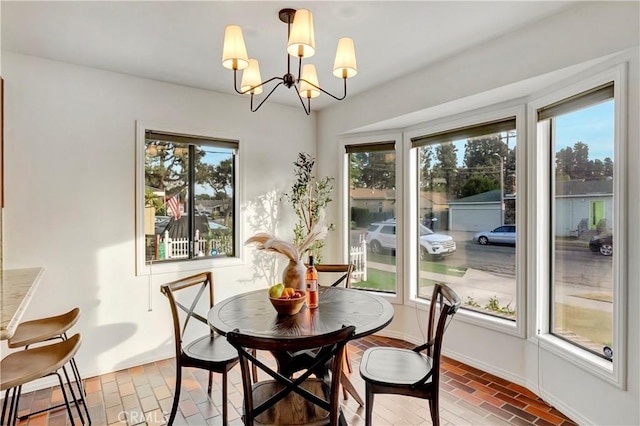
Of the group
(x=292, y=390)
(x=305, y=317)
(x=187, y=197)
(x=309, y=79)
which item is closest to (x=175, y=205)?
(x=187, y=197)

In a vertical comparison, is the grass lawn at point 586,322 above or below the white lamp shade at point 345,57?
below

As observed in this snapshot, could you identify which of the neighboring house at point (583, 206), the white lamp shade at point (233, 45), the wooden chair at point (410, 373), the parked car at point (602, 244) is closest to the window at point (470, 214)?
the neighboring house at point (583, 206)

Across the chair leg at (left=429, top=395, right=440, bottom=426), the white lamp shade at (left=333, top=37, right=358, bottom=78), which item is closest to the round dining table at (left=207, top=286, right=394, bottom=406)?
the chair leg at (left=429, top=395, right=440, bottom=426)

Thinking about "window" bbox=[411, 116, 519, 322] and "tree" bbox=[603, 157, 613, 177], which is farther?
"window" bbox=[411, 116, 519, 322]

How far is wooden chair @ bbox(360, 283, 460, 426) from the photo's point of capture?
1829 millimetres

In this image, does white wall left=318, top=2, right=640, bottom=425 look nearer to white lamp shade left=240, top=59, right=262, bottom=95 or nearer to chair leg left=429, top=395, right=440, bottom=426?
chair leg left=429, top=395, right=440, bottom=426

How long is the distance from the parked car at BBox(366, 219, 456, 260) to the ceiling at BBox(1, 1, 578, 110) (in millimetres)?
1639

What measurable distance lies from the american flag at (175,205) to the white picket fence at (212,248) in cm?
20

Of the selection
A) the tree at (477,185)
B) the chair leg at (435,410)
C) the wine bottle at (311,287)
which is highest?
the tree at (477,185)

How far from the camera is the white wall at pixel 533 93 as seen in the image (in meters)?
1.93

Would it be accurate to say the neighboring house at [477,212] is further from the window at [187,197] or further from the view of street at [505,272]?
the window at [187,197]

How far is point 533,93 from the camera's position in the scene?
2623mm

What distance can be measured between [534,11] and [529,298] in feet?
6.64

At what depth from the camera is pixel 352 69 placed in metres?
2.03
